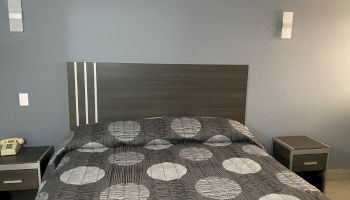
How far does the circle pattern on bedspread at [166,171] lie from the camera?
1694 millimetres

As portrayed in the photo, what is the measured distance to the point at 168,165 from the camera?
1.85 metres

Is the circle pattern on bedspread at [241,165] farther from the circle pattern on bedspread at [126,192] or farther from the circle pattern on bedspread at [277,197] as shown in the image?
the circle pattern on bedspread at [126,192]

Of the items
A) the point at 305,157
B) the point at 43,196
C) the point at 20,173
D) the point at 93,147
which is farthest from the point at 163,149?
the point at 305,157

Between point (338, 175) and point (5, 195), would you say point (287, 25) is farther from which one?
point (5, 195)

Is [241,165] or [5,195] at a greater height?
[241,165]

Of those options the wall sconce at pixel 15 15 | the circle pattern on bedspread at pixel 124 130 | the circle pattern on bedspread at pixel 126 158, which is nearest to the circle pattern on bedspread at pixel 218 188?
the circle pattern on bedspread at pixel 126 158

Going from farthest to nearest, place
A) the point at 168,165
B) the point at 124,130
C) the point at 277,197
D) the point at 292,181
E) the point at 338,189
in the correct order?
the point at 338,189 → the point at 124,130 → the point at 168,165 → the point at 292,181 → the point at 277,197

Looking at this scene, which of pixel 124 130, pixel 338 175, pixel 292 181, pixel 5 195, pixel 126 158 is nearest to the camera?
pixel 292 181

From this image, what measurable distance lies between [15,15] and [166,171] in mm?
1694

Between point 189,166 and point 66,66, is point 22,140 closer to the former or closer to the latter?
point 66,66

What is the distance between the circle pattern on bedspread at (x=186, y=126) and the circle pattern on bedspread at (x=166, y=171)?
0.44 meters

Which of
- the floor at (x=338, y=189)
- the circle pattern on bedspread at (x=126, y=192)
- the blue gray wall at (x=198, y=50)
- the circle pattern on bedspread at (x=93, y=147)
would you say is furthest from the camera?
the floor at (x=338, y=189)

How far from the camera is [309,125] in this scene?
2.90m

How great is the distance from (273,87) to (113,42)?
1545 mm
